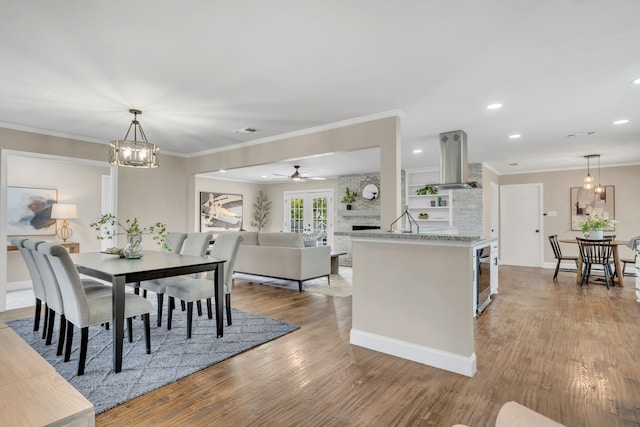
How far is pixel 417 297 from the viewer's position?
278 centimetres

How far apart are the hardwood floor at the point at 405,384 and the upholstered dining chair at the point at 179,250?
129 cm

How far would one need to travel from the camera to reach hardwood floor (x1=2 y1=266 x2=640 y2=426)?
2.02 metres

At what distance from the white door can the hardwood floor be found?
4582mm

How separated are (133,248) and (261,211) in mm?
7378

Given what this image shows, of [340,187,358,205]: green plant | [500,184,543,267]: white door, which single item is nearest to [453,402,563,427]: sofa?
[340,187,358,205]: green plant

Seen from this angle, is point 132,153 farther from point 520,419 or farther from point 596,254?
point 596,254

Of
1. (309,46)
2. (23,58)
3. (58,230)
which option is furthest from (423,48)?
(58,230)

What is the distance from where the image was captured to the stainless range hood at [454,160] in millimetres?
4676

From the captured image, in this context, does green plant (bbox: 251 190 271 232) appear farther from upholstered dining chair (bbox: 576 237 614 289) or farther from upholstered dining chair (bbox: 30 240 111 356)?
upholstered dining chair (bbox: 576 237 614 289)

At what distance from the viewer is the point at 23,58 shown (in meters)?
2.54

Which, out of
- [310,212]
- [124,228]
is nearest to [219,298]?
[124,228]

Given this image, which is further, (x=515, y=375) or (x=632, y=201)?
(x=632, y=201)

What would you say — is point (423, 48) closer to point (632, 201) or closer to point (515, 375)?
point (515, 375)

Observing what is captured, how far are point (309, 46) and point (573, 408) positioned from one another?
2.97 m
